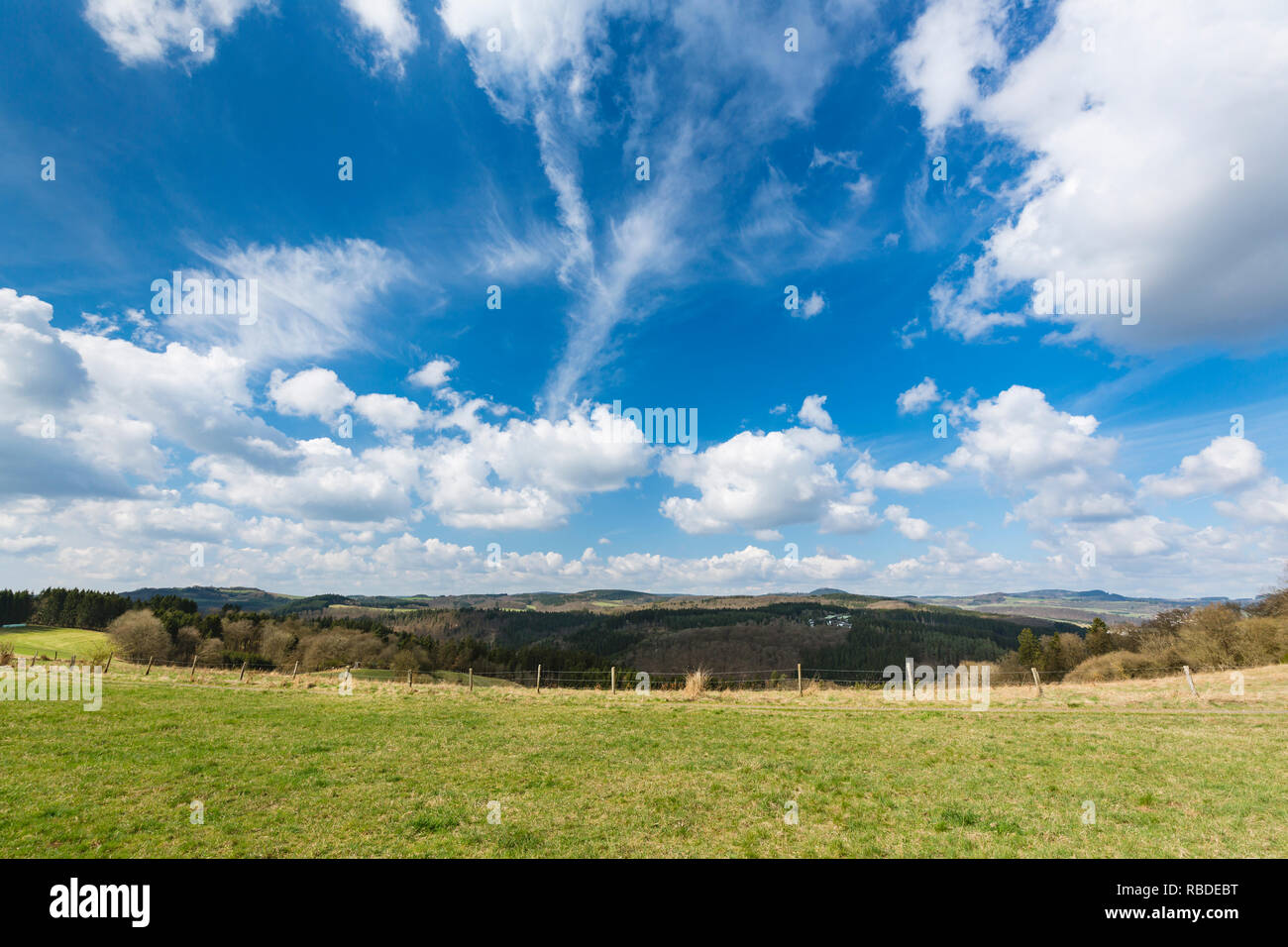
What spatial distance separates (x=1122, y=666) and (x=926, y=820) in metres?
62.8

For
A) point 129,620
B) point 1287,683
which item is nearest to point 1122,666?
point 1287,683

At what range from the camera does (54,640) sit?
81.1 meters

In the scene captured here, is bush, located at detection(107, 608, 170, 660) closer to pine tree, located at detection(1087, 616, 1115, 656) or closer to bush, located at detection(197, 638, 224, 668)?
bush, located at detection(197, 638, 224, 668)

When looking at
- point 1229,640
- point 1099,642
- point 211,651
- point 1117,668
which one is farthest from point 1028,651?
point 211,651

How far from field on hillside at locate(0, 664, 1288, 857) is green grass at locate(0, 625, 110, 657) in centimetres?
8176

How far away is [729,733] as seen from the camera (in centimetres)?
1770

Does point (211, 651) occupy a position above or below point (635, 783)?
below

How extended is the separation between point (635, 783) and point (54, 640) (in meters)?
118

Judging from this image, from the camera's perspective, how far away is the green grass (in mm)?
71062

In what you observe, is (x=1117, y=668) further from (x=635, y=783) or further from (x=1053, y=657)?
(x=635, y=783)

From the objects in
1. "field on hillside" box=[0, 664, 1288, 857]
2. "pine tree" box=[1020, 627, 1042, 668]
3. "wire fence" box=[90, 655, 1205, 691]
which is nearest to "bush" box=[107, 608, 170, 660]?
"wire fence" box=[90, 655, 1205, 691]

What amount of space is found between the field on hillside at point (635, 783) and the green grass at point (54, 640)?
3219 inches
